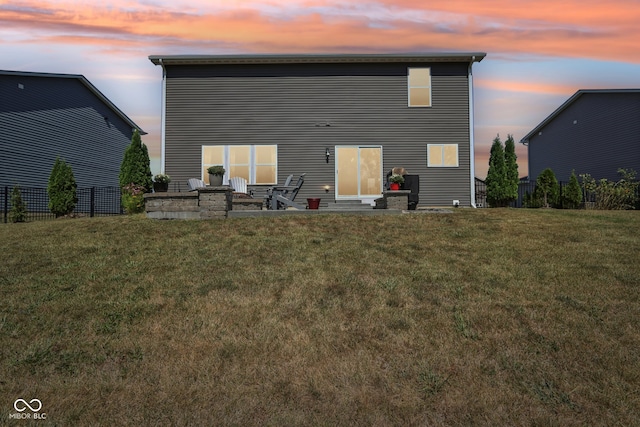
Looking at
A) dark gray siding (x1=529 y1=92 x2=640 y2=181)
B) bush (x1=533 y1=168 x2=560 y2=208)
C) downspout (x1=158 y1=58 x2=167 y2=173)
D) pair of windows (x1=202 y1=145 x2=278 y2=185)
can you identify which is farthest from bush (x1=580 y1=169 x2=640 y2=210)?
downspout (x1=158 y1=58 x2=167 y2=173)

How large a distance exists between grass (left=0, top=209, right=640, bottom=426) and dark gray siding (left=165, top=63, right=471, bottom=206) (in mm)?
8598

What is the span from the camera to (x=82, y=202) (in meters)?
25.2

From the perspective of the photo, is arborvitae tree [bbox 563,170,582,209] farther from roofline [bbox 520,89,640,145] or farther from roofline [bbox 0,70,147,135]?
roofline [bbox 0,70,147,135]

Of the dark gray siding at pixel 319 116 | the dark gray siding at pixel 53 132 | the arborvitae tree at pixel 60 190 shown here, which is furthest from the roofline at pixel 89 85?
the dark gray siding at pixel 319 116

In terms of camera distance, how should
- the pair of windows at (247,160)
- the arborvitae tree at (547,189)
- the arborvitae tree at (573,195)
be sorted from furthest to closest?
the arborvitae tree at (573,195), the arborvitae tree at (547,189), the pair of windows at (247,160)

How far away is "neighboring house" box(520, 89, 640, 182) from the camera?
2462cm

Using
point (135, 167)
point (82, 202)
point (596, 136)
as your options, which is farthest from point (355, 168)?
point (596, 136)

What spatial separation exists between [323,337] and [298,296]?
1173 mm

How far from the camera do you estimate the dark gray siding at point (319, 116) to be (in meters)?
18.1

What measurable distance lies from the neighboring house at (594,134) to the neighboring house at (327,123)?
38.2 ft

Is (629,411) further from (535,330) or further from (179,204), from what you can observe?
(179,204)

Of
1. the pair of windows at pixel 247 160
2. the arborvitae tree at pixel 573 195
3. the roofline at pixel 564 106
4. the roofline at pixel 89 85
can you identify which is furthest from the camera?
the roofline at pixel 564 106

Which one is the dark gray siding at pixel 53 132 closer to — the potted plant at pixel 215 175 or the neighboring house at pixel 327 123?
the neighboring house at pixel 327 123

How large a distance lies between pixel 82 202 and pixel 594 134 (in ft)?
87.0
